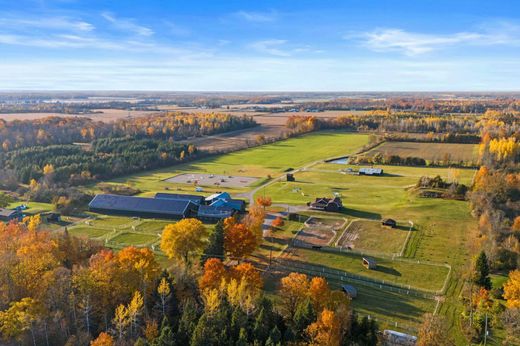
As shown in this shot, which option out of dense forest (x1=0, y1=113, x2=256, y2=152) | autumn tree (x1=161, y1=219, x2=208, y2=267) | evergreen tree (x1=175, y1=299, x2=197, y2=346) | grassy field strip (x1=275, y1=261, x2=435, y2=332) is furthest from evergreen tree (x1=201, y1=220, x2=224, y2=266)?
dense forest (x1=0, y1=113, x2=256, y2=152)

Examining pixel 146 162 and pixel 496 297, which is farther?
pixel 146 162

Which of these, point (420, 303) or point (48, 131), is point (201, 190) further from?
point (48, 131)

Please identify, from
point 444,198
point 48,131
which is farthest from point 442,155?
point 48,131

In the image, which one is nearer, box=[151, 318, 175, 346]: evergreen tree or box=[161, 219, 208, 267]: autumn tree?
box=[151, 318, 175, 346]: evergreen tree

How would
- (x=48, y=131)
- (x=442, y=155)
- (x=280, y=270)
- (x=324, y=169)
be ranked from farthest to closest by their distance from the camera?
1. (x=48, y=131)
2. (x=442, y=155)
3. (x=324, y=169)
4. (x=280, y=270)

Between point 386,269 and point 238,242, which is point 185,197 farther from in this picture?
point 386,269

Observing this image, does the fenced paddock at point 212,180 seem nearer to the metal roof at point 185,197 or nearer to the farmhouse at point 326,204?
the metal roof at point 185,197

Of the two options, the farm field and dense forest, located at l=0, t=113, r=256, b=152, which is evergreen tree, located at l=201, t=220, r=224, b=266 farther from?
dense forest, located at l=0, t=113, r=256, b=152
